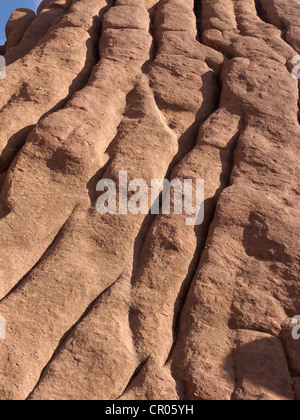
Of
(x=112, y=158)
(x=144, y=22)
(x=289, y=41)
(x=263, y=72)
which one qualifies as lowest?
(x=112, y=158)

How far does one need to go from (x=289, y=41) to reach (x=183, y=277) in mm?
6061

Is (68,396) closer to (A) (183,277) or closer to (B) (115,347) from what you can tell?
(B) (115,347)

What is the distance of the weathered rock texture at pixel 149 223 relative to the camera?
5094 mm

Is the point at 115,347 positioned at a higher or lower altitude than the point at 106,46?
lower

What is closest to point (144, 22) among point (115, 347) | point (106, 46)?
point (106, 46)

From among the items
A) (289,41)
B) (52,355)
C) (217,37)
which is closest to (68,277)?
(52,355)

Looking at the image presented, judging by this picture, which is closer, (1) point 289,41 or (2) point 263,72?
(2) point 263,72

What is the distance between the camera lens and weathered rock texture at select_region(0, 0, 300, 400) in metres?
5.09

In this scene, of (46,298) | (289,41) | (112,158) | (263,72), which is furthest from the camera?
(289,41)

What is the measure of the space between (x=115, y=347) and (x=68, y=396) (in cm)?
68

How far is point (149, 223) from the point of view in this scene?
21.0ft

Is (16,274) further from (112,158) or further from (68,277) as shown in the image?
(112,158)
